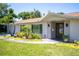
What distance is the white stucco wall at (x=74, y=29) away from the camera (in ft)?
51.6

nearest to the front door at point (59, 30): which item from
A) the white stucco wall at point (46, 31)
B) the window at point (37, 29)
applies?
the white stucco wall at point (46, 31)

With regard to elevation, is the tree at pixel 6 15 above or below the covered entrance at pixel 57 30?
above

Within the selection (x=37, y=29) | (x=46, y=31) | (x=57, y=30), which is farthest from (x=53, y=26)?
(x=37, y=29)

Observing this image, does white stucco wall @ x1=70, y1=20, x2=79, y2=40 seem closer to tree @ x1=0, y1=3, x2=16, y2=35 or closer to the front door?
the front door

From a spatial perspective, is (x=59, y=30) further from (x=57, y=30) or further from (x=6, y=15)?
(x=6, y=15)

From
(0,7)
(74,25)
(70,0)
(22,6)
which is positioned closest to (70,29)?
(74,25)

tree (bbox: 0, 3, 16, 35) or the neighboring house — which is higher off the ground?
tree (bbox: 0, 3, 16, 35)

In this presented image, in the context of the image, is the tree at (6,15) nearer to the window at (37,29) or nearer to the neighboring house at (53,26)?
the neighboring house at (53,26)

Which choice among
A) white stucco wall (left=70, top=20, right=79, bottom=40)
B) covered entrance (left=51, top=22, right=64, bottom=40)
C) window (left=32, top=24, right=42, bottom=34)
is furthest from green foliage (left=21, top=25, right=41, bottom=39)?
white stucco wall (left=70, top=20, right=79, bottom=40)

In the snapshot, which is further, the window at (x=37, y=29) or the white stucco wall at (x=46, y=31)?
the window at (x=37, y=29)

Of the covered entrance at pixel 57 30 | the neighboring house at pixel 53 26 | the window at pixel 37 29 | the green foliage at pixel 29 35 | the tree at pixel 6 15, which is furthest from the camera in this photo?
the tree at pixel 6 15

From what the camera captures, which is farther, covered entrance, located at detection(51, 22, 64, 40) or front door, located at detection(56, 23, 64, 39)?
covered entrance, located at detection(51, 22, 64, 40)

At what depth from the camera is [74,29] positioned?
15.9m

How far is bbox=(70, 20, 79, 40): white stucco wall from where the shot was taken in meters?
15.7
